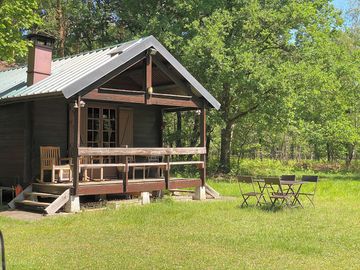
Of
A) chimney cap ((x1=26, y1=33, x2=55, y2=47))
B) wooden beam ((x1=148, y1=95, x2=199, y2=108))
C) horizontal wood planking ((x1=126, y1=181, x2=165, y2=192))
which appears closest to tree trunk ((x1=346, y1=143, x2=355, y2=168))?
wooden beam ((x1=148, y1=95, x2=199, y2=108))

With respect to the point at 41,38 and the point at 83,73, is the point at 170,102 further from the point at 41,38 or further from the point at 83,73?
the point at 41,38

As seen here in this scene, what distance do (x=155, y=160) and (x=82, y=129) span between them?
2.99m

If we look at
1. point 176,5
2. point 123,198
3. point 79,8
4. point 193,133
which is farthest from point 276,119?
point 79,8

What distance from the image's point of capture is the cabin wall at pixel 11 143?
1423 cm

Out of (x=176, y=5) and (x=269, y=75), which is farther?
(x=176, y=5)

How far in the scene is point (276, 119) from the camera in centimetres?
2252

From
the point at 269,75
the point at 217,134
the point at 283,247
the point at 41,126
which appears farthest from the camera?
the point at 217,134

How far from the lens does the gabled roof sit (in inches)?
472

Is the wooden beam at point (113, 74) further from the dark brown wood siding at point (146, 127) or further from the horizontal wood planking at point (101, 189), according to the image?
the dark brown wood siding at point (146, 127)

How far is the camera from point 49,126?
14305 mm

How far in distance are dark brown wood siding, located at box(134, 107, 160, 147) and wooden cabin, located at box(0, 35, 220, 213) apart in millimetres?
73

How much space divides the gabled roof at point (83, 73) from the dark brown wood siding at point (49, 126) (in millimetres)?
875

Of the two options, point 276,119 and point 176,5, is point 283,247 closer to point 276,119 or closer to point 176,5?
point 276,119

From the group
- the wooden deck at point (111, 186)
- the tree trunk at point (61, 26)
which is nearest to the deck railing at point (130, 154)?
the wooden deck at point (111, 186)
